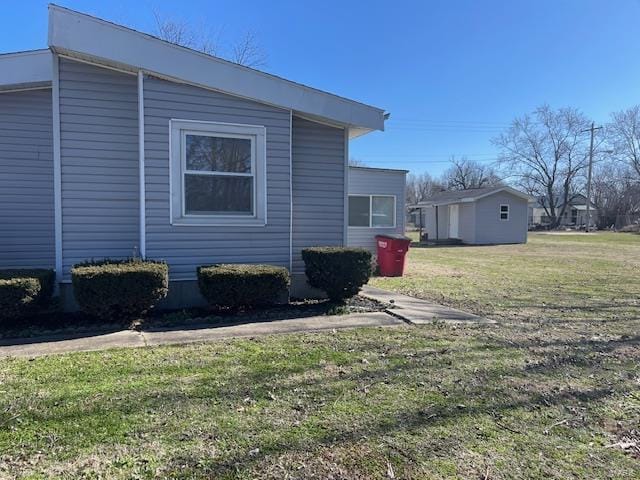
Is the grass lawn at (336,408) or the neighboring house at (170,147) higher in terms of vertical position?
the neighboring house at (170,147)

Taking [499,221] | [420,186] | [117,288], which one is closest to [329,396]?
[117,288]

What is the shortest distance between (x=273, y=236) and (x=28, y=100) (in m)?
5.01

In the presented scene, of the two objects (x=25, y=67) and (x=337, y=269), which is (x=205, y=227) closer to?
(x=337, y=269)

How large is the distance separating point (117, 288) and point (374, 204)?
1127 centimetres

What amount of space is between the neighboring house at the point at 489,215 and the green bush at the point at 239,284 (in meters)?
22.5

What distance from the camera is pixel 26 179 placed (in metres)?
8.14

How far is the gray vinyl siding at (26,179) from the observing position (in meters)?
7.97

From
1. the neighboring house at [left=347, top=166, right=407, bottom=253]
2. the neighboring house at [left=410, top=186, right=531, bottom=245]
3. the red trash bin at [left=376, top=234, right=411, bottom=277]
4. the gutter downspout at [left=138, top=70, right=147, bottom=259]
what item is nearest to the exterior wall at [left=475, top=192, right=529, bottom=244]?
the neighboring house at [left=410, top=186, right=531, bottom=245]

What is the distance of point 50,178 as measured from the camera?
8281 mm

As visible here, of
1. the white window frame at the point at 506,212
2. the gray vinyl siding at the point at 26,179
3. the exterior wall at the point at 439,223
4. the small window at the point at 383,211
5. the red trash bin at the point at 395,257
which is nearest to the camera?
the gray vinyl siding at the point at 26,179

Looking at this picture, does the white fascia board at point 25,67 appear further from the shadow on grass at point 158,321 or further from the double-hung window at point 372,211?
the double-hung window at point 372,211

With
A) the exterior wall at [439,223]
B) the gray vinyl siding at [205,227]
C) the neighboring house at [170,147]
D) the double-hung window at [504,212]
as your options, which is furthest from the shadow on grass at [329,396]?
the exterior wall at [439,223]

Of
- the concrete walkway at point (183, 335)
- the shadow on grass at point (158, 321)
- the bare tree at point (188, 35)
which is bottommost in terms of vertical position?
the concrete walkway at point (183, 335)

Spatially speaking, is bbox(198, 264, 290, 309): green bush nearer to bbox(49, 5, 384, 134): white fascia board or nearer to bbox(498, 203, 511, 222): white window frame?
bbox(49, 5, 384, 134): white fascia board
